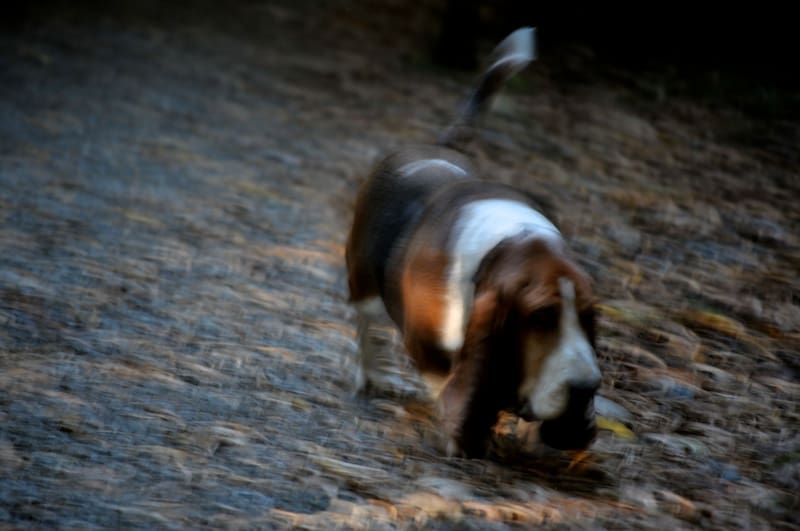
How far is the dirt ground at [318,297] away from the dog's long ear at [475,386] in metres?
0.16

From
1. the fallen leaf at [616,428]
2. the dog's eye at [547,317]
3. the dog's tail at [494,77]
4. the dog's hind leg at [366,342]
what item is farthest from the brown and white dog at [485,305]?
the dog's tail at [494,77]

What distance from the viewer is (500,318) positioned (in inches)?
136

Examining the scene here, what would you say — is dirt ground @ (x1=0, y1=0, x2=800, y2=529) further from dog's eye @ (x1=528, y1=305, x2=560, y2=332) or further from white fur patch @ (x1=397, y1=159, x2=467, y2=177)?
white fur patch @ (x1=397, y1=159, x2=467, y2=177)

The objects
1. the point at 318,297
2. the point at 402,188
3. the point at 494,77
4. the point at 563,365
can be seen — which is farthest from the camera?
the point at 318,297

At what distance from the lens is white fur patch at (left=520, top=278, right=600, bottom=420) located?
3.35 metres

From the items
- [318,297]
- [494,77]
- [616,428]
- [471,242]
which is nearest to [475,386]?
[471,242]

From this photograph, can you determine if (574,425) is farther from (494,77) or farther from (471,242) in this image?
(494,77)

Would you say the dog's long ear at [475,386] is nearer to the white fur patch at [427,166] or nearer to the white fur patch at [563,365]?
the white fur patch at [563,365]

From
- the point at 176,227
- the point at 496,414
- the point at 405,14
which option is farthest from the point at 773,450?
the point at 405,14

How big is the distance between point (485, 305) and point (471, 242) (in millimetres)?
272

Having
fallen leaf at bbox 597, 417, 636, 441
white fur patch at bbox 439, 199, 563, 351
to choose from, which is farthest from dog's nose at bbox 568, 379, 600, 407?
fallen leaf at bbox 597, 417, 636, 441

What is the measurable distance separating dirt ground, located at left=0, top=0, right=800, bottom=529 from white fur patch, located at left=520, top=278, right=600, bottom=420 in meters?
Answer: 0.31

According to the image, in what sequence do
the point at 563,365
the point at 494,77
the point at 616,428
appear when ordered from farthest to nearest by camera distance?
the point at 494,77
the point at 616,428
the point at 563,365

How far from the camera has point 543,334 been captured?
11.1ft
